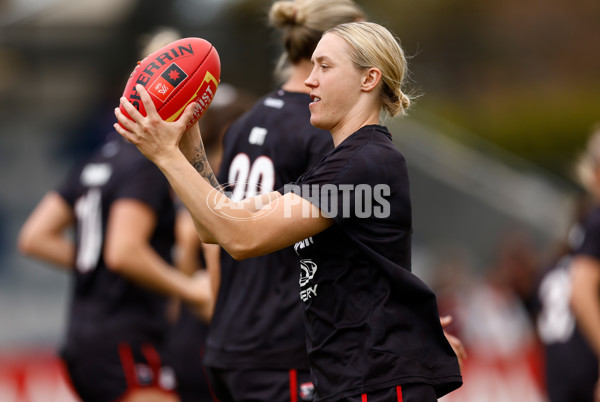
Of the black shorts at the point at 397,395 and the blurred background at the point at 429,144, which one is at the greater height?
the black shorts at the point at 397,395

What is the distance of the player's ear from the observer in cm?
332

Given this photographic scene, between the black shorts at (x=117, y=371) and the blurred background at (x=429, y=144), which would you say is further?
the blurred background at (x=429, y=144)

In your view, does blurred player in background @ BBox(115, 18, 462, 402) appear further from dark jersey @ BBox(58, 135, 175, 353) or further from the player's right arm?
the player's right arm

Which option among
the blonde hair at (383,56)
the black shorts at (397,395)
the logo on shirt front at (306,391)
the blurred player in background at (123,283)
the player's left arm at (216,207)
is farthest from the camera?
the blurred player in background at (123,283)

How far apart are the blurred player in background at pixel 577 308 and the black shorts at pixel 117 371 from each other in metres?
2.72

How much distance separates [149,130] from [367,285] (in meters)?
0.94

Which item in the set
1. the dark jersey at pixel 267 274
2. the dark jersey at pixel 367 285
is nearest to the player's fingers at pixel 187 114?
the dark jersey at pixel 367 285

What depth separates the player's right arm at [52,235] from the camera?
571 centimetres

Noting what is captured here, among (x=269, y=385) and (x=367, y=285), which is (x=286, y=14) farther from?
(x=269, y=385)

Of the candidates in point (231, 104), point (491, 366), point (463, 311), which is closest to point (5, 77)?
point (463, 311)

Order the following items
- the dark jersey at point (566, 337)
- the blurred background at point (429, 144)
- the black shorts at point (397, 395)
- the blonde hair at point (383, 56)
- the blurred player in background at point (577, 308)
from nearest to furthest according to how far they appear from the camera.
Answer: the black shorts at point (397, 395) < the blonde hair at point (383, 56) < the blurred player in background at point (577, 308) < the dark jersey at point (566, 337) < the blurred background at point (429, 144)

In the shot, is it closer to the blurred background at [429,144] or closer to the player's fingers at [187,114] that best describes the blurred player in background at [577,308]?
the blurred background at [429,144]

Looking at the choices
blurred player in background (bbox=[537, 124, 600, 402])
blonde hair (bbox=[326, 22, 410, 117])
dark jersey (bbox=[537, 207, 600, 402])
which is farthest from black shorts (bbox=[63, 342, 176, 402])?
dark jersey (bbox=[537, 207, 600, 402])

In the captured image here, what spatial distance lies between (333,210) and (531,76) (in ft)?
62.2
